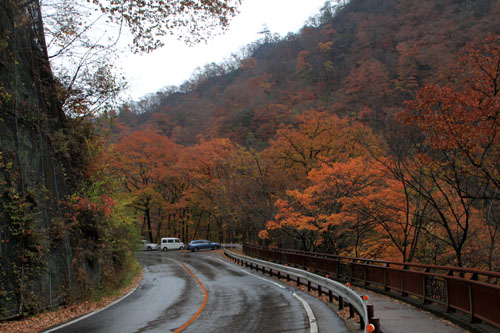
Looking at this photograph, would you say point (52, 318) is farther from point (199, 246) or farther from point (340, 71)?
point (340, 71)

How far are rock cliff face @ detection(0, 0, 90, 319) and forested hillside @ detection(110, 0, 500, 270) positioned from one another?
9.50ft

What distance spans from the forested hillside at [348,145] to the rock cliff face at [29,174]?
290cm

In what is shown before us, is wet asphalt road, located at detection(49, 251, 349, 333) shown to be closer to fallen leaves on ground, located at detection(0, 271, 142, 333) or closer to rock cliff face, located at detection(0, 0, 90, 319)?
fallen leaves on ground, located at detection(0, 271, 142, 333)

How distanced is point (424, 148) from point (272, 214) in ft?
48.8

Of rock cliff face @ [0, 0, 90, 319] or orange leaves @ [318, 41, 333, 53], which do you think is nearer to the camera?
rock cliff face @ [0, 0, 90, 319]

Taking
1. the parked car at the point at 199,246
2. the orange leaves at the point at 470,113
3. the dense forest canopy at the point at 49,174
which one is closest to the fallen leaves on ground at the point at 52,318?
the dense forest canopy at the point at 49,174

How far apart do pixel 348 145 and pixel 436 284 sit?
22939 millimetres

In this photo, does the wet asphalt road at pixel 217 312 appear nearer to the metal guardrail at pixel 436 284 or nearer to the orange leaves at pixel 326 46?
the metal guardrail at pixel 436 284

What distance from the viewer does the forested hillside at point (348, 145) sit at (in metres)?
12.1

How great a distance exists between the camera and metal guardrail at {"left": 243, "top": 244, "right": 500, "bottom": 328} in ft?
21.0

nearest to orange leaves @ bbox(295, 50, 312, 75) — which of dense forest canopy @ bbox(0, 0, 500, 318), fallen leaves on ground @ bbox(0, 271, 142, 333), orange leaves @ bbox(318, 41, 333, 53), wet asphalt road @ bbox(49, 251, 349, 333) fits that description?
orange leaves @ bbox(318, 41, 333, 53)

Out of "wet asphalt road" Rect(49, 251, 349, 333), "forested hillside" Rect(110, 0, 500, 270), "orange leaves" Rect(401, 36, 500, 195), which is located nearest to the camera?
"wet asphalt road" Rect(49, 251, 349, 333)

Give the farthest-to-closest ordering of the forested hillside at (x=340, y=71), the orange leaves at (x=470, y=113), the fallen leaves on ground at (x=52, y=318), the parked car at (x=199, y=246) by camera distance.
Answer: the parked car at (x=199, y=246) → the forested hillside at (x=340, y=71) → the orange leaves at (x=470, y=113) → the fallen leaves on ground at (x=52, y=318)

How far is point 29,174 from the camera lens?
11102 mm
